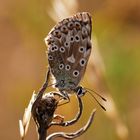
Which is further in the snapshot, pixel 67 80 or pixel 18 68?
pixel 18 68

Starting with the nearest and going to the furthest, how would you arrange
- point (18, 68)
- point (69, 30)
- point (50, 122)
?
1. point (50, 122)
2. point (69, 30)
3. point (18, 68)

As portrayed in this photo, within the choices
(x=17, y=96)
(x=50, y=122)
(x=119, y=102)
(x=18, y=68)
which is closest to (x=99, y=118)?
(x=119, y=102)

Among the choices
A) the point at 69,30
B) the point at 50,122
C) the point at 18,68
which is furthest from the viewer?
the point at 18,68

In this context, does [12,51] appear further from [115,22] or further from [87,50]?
[87,50]

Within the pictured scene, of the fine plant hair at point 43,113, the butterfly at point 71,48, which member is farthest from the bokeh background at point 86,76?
the fine plant hair at point 43,113

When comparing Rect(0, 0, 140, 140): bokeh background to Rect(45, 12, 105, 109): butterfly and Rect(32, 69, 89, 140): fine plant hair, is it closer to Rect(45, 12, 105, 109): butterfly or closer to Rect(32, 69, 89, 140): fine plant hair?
Rect(45, 12, 105, 109): butterfly

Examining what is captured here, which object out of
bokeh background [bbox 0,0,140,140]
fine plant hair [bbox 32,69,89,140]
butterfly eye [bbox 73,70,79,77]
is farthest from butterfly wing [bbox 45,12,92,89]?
bokeh background [bbox 0,0,140,140]

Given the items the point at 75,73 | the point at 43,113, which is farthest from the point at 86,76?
the point at 43,113
